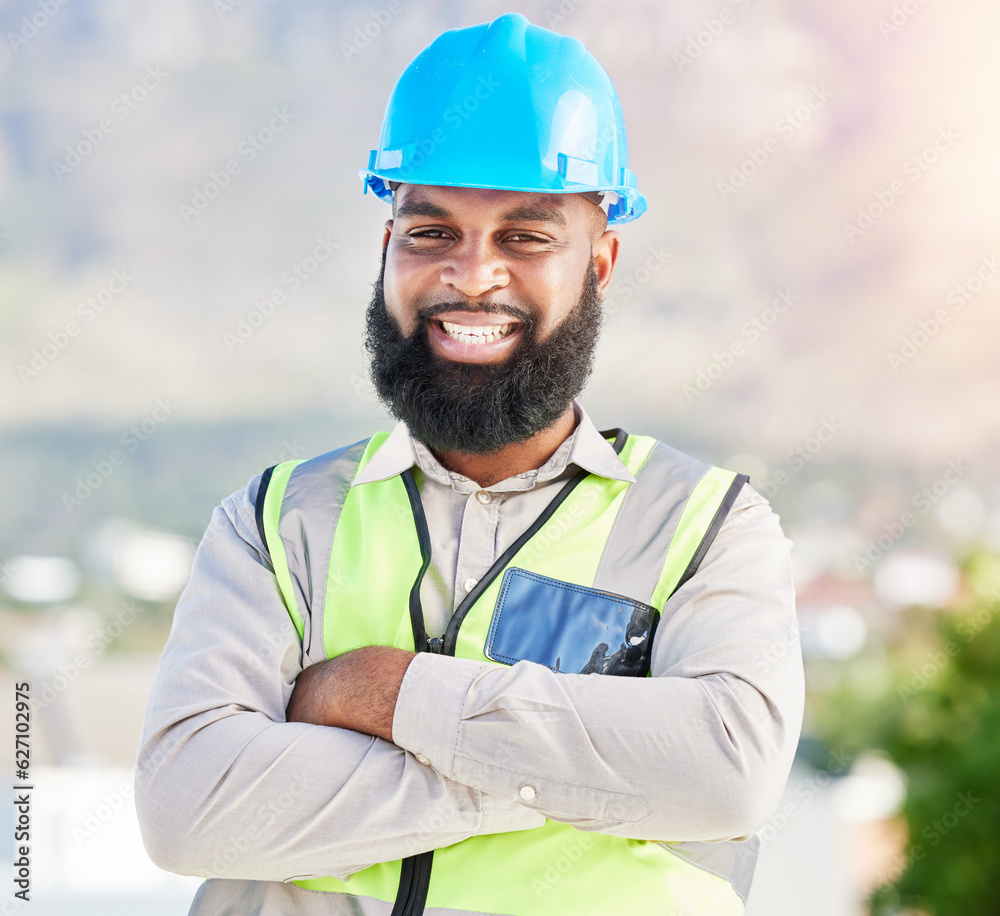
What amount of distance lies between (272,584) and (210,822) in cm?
46

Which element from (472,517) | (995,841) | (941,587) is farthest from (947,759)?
(472,517)

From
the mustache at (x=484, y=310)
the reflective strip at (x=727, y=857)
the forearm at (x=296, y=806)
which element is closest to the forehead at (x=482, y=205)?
the mustache at (x=484, y=310)

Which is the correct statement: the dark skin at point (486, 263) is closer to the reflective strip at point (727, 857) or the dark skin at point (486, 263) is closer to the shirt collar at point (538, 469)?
the shirt collar at point (538, 469)

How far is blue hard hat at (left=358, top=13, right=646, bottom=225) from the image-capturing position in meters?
2.03

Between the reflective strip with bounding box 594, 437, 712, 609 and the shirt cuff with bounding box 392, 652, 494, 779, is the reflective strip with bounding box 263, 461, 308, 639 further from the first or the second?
the reflective strip with bounding box 594, 437, 712, 609

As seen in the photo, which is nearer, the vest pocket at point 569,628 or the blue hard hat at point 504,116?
the vest pocket at point 569,628

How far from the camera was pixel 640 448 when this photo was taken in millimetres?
2170

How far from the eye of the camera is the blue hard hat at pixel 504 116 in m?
2.03

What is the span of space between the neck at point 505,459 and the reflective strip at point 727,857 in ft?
2.75

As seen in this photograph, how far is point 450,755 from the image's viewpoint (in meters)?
1.65

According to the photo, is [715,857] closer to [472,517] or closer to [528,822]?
[528,822]

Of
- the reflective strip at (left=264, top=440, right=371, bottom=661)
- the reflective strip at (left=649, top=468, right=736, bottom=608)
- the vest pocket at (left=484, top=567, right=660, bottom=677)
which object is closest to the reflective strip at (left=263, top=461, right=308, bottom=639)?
the reflective strip at (left=264, top=440, right=371, bottom=661)

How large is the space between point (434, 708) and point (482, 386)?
73cm

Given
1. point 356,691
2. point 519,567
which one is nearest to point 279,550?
point 356,691
